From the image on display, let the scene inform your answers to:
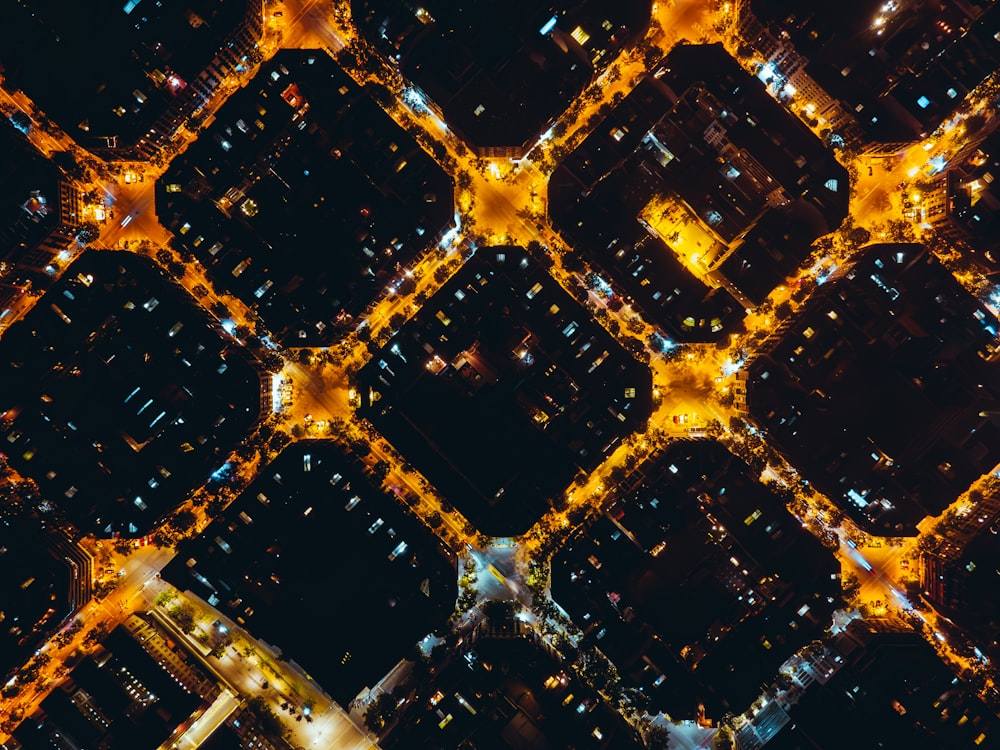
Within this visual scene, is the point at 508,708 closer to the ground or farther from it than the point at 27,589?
closer to the ground

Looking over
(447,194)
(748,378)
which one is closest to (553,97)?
(447,194)

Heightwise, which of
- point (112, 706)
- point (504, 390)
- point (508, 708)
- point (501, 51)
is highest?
point (501, 51)

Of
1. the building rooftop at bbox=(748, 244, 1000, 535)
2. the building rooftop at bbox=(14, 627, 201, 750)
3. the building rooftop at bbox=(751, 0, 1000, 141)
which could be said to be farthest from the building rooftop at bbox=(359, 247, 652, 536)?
the building rooftop at bbox=(751, 0, 1000, 141)

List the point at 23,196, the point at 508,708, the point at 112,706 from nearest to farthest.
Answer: the point at 508,708
the point at 112,706
the point at 23,196

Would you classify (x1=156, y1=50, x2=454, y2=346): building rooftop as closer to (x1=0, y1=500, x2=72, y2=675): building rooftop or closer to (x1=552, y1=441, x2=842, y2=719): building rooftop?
(x1=0, y1=500, x2=72, y2=675): building rooftop

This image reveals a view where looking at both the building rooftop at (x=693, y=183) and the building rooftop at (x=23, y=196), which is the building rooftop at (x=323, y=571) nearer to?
the building rooftop at (x=23, y=196)

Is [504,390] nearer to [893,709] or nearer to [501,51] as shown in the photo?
[501,51]

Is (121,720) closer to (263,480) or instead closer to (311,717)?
(311,717)

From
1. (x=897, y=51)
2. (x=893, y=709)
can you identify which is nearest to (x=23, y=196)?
(x=897, y=51)
